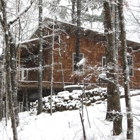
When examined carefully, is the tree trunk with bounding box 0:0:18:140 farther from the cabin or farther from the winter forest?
the cabin

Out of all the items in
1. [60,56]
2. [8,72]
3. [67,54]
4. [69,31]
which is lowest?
[8,72]

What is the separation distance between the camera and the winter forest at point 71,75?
7.08m

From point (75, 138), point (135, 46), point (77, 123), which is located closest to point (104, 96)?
point (77, 123)

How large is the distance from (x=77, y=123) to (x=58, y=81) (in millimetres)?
11150

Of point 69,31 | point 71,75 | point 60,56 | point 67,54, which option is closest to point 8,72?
point 71,75

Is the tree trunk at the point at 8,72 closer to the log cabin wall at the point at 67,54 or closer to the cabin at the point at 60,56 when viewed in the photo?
the cabin at the point at 60,56

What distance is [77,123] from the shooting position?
421 inches

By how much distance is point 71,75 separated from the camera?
11.7 meters

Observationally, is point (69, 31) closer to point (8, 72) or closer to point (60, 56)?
point (60, 56)

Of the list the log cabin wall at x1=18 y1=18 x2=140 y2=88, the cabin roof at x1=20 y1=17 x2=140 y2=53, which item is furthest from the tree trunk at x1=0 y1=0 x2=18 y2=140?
the log cabin wall at x1=18 y1=18 x2=140 y2=88

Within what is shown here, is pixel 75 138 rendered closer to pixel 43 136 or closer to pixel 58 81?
pixel 43 136

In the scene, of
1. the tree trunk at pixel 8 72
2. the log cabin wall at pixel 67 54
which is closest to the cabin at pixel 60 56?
the log cabin wall at pixel 67 54

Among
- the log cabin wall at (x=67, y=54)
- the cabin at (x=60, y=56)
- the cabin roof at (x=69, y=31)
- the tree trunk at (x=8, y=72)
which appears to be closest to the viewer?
the tree trunk at (x=8, y=72)

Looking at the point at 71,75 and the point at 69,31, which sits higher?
the point at 69,31
